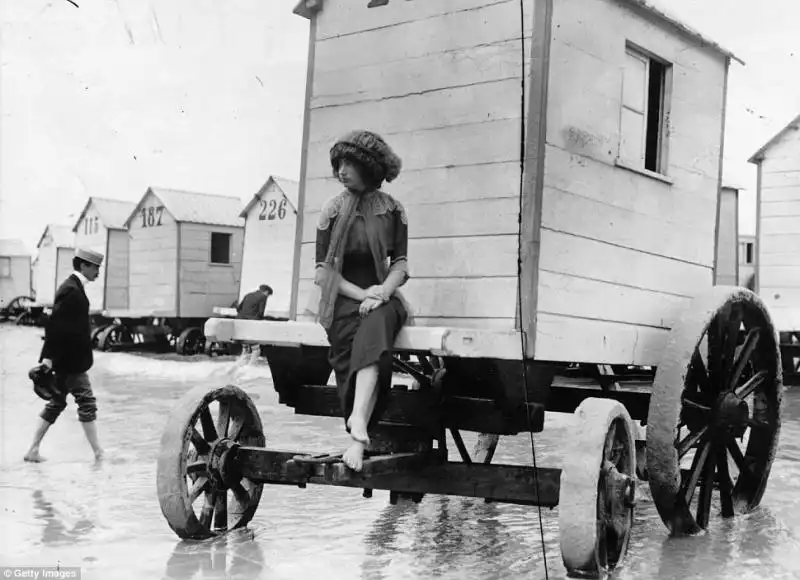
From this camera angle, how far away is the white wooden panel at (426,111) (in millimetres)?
4457

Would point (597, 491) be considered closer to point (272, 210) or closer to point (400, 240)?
point (400, 240)

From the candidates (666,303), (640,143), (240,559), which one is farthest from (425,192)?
(240,559)

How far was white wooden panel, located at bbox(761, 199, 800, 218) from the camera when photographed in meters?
15.9

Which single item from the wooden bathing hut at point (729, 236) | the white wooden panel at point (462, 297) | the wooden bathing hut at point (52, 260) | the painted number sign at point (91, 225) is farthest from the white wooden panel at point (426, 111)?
the wooden bathing hut at point (52, 260)

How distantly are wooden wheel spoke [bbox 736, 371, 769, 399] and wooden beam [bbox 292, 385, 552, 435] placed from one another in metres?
1.48

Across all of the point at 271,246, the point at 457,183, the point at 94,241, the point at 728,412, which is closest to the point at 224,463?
the point at 457,183

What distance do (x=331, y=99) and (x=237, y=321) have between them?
1.40m

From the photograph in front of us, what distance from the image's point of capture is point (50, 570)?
4.41m

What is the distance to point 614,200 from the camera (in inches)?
194

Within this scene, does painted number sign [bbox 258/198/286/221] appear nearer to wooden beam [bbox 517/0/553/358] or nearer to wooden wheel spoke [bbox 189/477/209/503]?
wooden wheel spoke [bbox 189/477/209/503]

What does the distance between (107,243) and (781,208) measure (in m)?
19.5

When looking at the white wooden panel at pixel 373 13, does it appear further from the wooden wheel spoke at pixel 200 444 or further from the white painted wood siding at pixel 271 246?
the white painted wood siding at pixel 271 246

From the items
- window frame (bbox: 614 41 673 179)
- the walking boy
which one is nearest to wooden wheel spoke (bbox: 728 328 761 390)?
window frame (bbox: 614 41 673 179)

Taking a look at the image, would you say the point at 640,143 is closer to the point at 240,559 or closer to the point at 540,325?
the point at 540,325
